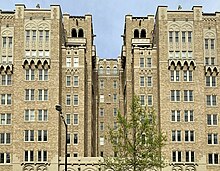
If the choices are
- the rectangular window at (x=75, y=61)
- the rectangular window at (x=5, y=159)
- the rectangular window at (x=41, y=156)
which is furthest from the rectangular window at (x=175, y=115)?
the rectangular window at (x=5, y=159)

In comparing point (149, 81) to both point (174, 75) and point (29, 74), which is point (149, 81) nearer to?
point (174, 75)

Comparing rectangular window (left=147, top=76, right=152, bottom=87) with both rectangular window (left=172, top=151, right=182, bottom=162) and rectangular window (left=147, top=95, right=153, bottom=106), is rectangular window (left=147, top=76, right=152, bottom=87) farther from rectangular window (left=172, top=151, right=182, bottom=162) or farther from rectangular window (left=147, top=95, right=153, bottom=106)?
rectangular window (left=172, top=151, right=182, bottom=162)

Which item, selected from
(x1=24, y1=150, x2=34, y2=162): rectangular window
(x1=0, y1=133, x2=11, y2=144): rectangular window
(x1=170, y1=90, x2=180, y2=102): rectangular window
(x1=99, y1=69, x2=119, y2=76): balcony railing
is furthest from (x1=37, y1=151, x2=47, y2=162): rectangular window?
(x1=99, y1=69, x2=119, y2=76): balcony railing

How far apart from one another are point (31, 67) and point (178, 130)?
25.1 meters

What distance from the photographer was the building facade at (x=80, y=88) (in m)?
85.2

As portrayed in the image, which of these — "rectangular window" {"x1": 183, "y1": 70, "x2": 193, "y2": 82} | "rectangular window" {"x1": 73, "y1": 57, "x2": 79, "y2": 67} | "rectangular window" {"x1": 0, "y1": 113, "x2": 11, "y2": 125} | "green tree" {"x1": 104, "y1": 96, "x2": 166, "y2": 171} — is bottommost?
"green tree" {"x1": 104, "y1": 96, "x2": 166, "y2": 171}

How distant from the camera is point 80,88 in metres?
91.3

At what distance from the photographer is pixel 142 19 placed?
347ft

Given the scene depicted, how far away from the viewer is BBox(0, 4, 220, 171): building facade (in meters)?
85.2

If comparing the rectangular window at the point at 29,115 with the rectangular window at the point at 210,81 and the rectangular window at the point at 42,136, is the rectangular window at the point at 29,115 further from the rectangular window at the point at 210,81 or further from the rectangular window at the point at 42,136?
the rectangular window at the point at 210,81

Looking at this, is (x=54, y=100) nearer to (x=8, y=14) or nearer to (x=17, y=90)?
(x=17, y=90)

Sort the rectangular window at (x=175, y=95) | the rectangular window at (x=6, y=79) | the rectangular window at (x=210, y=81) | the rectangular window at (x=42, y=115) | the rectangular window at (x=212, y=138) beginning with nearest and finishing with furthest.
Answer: the rectangular window at (x=42, y=115) < the rectangular window at (x=212, y=138) < the rectangular window at (x=175, y=95) < the rectangular window at (x=6, y=79) < the rectangular window at (x=210, y=81)

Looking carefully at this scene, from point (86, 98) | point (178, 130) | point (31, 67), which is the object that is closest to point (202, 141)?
point (178, 130)

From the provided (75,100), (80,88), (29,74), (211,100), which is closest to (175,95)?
(211,100)
